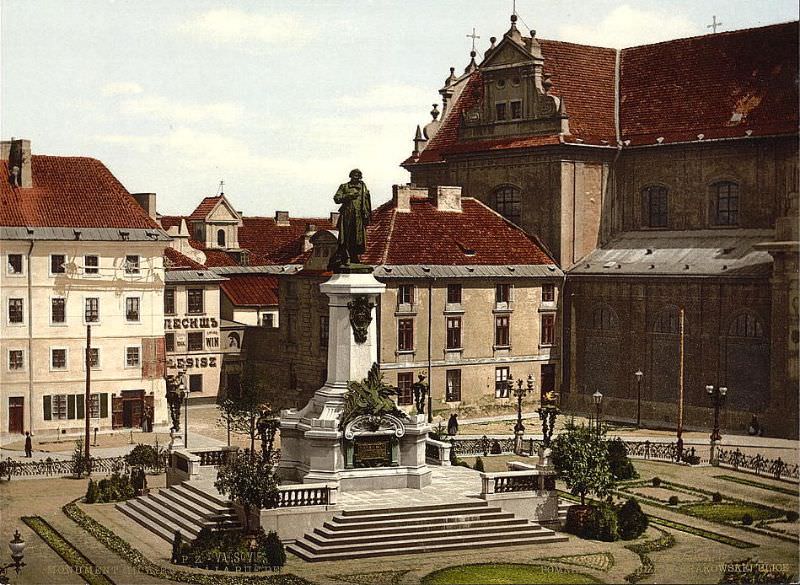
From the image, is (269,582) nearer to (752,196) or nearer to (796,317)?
(796,317)

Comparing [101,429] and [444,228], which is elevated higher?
[444,228]

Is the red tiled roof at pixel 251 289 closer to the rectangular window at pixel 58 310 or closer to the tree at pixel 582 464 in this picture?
the rectangular window at pixel 58 310

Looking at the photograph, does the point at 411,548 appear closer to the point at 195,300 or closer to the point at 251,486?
the point at 251,486

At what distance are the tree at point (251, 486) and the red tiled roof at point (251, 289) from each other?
44994 millimetres

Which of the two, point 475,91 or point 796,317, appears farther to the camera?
point 475,91

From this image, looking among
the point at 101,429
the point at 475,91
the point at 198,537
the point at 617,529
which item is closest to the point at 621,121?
the point at 475,91

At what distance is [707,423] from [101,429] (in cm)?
2891

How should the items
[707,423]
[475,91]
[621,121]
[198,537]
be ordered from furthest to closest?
[475,91] → [621,121] → [707,423] → [198,537]

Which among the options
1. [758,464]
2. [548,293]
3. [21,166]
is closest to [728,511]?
[758,464]

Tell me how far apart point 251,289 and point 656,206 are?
26342 mm

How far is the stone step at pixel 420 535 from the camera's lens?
40125 mm

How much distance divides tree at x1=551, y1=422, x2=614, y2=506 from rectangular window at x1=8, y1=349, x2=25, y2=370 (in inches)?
1186

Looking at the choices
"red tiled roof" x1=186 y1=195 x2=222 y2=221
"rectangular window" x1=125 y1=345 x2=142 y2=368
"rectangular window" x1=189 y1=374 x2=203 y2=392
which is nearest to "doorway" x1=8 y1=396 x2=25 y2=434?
"rectangular window" x1=125 y1=345 x2=142 y2=368

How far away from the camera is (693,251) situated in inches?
2810
